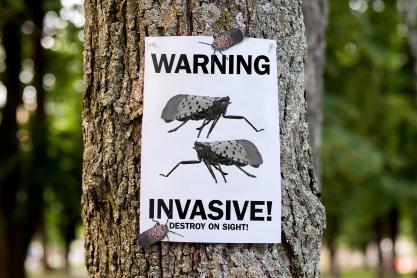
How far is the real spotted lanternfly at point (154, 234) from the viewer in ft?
6.47

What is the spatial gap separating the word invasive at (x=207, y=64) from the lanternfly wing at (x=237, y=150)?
19 cm

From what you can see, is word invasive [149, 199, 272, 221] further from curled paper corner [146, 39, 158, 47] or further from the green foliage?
the green foliage

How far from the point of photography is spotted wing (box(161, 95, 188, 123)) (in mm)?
1983

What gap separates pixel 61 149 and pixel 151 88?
12.7 metres

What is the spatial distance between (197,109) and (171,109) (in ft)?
0.23

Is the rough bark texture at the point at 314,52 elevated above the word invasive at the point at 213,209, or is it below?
above

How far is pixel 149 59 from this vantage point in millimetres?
2016

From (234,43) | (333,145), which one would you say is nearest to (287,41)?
(234,43)

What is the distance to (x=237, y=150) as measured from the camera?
1.95 m

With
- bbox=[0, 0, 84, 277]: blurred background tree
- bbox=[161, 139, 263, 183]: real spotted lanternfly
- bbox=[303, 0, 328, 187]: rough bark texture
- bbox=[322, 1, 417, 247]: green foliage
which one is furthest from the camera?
bbox=[0, 0, 84, 277]: blurred background tree

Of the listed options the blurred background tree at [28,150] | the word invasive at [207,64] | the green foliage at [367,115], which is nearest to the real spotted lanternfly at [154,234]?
the word invasive at [207,64]

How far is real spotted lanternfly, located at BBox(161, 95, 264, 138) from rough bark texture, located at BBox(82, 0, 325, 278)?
0.31 ft

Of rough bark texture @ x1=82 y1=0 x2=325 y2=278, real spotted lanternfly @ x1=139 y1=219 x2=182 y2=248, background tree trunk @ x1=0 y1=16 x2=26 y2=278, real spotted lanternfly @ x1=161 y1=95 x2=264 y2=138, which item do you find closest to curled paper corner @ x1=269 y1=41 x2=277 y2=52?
rough bark texture @ x1=82 y1=0 x2=325 y2=278

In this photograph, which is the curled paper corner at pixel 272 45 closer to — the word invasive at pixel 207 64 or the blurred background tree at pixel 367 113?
the word invasive at pixel 207 64
